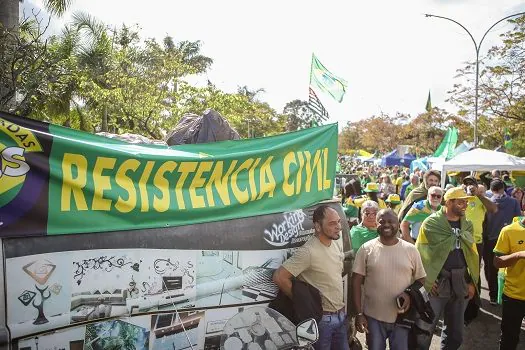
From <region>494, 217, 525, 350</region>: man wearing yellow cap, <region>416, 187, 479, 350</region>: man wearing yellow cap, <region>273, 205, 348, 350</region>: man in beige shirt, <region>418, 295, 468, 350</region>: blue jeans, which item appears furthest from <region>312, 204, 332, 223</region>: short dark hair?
<region>494, 217, 525, 350</region>: man wearing yellow cap

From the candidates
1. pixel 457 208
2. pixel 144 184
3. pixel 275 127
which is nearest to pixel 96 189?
pixel 144 184

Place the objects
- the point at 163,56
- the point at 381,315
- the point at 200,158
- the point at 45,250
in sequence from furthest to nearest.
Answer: the point at 163,56
the point at 381,315
the point at 200,158
the point at 45,250

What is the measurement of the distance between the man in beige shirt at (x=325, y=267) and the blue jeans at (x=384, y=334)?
0.35 meters

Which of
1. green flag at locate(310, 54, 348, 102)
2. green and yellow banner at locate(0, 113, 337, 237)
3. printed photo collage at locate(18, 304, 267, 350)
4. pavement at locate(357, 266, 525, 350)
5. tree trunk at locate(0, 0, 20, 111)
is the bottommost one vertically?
pavement at locate(357, 266, 525, 350)

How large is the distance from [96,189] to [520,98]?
2505 centimetres

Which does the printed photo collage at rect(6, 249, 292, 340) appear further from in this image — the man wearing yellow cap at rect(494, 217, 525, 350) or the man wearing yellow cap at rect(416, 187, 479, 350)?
the man wearing yellow cap at rect(494, 217, 525, 350)

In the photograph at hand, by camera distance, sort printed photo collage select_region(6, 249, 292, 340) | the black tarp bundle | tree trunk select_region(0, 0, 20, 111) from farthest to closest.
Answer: tree trunk select_region(0, 0, 20, 111), the black tarp bundle, printed photo collage select_region(6, 249, 292, 340)

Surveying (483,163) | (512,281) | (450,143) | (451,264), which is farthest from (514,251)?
(450,143)

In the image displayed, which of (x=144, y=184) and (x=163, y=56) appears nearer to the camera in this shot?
(x=144, y=184)

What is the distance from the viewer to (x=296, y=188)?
3.84 m

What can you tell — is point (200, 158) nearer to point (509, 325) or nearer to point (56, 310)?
point (56, 310)

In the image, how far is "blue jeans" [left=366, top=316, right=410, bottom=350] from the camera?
3740mm

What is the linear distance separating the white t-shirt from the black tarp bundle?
1.94m

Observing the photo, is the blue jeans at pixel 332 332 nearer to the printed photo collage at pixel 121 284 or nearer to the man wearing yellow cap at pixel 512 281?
the printed photo collage at pixel 121 284
